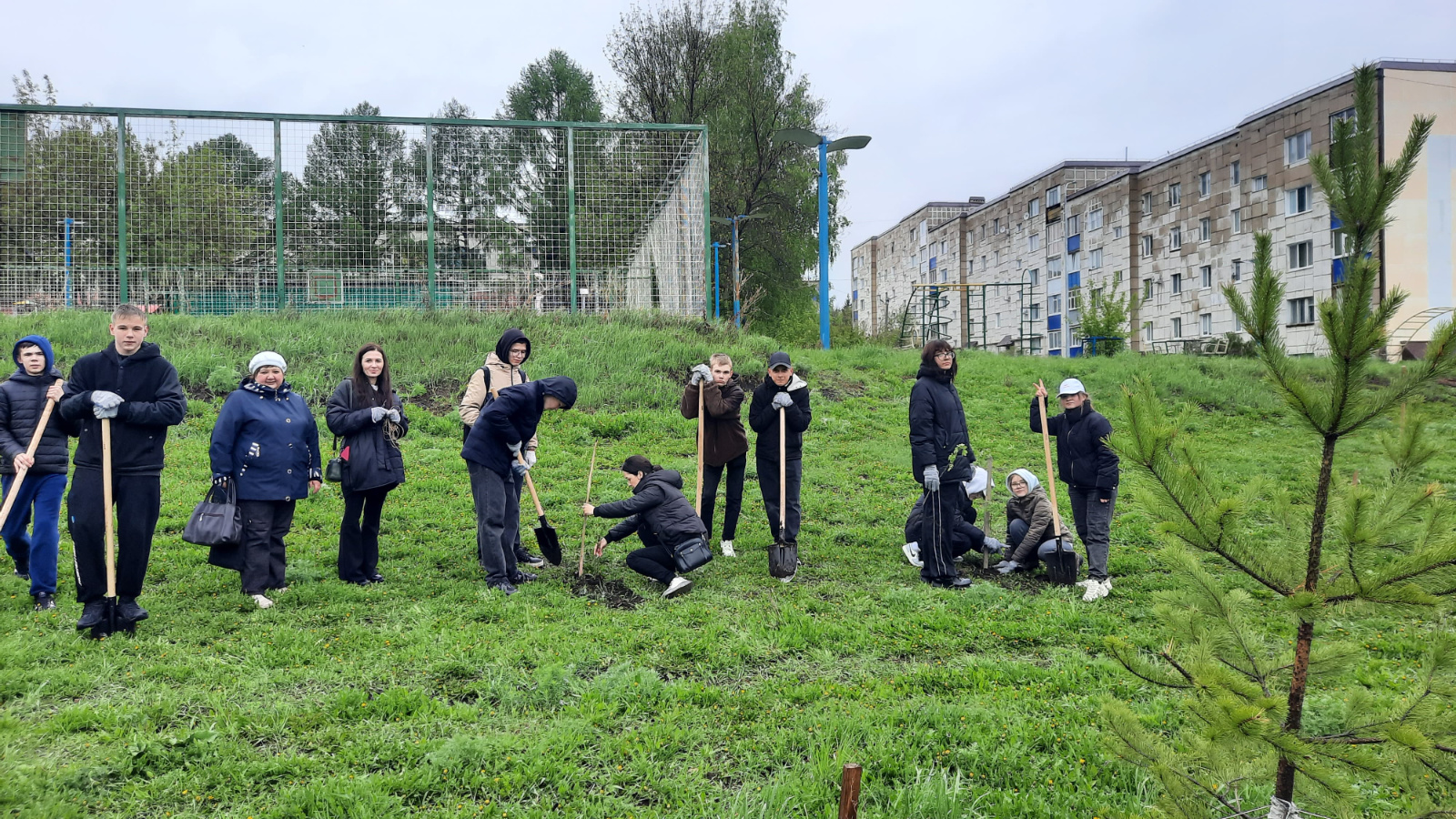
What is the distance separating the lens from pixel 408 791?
12.4 feet

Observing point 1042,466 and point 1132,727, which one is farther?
point 1042,466

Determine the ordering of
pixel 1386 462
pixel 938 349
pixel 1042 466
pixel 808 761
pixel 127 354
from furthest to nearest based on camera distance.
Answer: pixel 1042 466
pixel 938 349
pixel 127 354
pixel 808 761
pixel 1386 462

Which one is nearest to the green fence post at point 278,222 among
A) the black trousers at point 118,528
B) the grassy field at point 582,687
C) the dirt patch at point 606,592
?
the grassy field at point 582,687

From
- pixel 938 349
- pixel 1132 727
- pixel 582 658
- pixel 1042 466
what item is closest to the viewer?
pixel 1132 727

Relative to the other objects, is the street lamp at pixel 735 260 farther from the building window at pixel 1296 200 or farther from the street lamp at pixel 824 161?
the building window at pixel 1296 200

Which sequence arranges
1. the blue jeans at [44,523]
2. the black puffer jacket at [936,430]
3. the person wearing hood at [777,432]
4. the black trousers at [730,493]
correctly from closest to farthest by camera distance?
the blue jeans at [44,523]
the black puffer jacket at [936,430]
the person wearing hood at [777,432]
the black trousers at [730,493]

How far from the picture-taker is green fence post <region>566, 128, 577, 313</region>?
1617 centimetres

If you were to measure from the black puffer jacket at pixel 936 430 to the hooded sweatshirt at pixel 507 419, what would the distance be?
2725 mm

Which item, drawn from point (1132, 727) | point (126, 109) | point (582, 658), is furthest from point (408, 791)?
point (126, 109)

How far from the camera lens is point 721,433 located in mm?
8117

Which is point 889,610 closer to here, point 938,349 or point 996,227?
point 938,349

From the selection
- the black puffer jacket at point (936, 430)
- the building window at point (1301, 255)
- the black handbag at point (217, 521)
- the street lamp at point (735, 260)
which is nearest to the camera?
the black handbag at point (217, 521)

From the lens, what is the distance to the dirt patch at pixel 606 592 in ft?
21.4

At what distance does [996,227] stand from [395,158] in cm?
4564
